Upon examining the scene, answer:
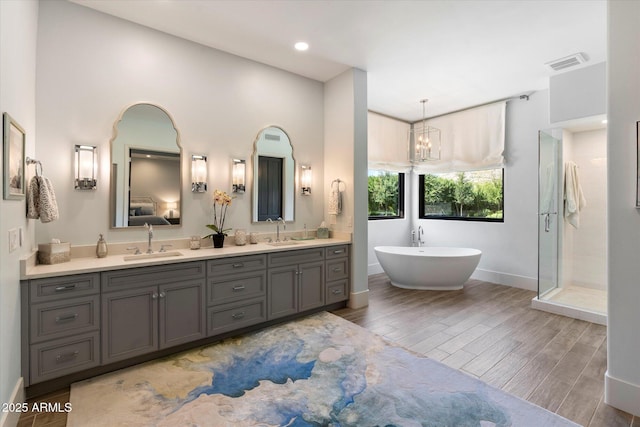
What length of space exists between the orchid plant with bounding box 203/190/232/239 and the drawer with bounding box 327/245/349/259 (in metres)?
1.28

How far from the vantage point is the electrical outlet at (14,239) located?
1.86 meters

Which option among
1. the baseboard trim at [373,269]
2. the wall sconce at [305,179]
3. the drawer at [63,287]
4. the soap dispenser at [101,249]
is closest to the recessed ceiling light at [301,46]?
the wall sconce at [305,179]

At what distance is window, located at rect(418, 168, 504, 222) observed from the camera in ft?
17.8

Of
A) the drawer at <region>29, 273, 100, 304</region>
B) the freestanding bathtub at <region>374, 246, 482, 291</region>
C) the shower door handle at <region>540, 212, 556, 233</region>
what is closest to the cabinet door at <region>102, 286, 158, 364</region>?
the drawer at <region>29, 273, 100, 304</region>

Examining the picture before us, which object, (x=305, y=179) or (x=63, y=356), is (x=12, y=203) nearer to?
(x=63, y=356)

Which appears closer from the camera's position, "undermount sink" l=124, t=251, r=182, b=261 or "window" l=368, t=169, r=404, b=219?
"undermount sink" l=124, t=251, r=182, b=261


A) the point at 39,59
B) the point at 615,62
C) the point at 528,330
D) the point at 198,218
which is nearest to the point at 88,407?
the point at 198,218

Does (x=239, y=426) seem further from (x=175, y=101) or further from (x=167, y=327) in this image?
(x=175, y=101)

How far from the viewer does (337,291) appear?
13.0 feet

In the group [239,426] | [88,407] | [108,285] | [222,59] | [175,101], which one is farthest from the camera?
[222,59]

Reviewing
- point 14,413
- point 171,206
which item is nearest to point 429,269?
point 171,206

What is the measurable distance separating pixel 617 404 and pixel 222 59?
4.68m

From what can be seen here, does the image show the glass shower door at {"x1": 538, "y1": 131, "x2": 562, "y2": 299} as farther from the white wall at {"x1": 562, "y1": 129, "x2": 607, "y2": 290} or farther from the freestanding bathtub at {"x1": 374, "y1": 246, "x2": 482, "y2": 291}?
the freestanding bathtub at {"x1": 374, "y1": 246, "x2": 482, "y2": 291}

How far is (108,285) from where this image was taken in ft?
7.99
